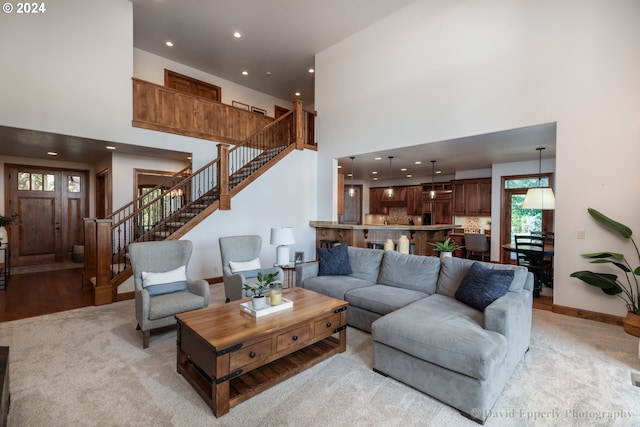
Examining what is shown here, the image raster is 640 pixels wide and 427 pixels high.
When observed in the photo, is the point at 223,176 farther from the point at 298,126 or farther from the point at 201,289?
the point at 201,289

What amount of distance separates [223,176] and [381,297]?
3.92 meters

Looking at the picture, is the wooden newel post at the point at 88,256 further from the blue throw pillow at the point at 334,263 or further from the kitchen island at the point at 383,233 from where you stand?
the kitchen island at the point at 383,233

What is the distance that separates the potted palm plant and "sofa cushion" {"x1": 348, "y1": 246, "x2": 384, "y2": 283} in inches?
97.7

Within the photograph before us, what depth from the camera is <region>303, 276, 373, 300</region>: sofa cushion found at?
3.67 metres

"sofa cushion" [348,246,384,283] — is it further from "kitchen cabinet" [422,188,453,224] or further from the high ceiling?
"kitchen cabinet" [422,188,453,224]

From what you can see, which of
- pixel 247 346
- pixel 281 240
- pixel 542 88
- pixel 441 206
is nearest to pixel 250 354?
pixel 247 346

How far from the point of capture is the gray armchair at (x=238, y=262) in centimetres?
407

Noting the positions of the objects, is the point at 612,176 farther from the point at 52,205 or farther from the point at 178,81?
the point at 52,205

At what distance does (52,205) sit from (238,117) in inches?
219

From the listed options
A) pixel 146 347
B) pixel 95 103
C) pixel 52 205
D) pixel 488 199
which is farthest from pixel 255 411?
pixel 52 205

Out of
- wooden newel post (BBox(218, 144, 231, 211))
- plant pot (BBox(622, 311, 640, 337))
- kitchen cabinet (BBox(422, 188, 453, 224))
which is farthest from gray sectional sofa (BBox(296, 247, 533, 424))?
kitchen cabinet (BBox(422, 188, 453, 224))

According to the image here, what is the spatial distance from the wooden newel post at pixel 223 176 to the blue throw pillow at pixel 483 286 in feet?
14.5

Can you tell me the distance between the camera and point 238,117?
7285mm

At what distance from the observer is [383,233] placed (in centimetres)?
645
